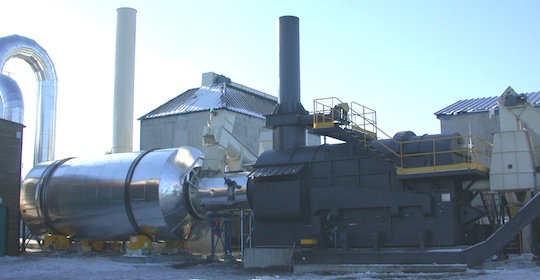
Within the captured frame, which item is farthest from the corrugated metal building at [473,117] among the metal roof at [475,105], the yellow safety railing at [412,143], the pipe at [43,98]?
the pipe at [43,98]

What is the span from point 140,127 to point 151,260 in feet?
64.5

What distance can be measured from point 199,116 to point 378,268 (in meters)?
22.7

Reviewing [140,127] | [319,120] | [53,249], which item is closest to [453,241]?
[319,120]

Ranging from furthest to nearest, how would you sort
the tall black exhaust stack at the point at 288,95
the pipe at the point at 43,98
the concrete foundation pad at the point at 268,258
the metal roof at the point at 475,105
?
the pipe at the point at 43,98 < the metal roof at the point at 475,105 < the tall black exhaust stack at the point at 288,95 < the concrete foundation pad at the point at 268,258

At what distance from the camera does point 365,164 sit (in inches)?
754

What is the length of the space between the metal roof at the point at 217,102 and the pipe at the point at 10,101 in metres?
10.0

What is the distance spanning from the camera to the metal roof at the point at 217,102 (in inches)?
1534

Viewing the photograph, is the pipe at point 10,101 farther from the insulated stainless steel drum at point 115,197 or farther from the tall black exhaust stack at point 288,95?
the tall black exhaust stack at point 288,95

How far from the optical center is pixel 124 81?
1384 inches

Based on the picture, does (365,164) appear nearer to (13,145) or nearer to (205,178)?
(205,178)

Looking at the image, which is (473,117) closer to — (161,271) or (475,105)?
(475,105)

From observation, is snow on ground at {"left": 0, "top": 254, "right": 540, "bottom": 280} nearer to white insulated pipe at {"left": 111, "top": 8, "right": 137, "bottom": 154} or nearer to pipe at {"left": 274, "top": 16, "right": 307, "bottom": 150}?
pipe at {"left": 274, "top": 16, "right": 307, "bottom": 150}

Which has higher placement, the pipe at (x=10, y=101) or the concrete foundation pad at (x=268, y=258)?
the pipe at (x=10, y=101)

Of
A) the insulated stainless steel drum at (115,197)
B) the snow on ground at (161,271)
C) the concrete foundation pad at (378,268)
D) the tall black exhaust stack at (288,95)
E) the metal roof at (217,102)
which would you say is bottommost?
the snow on ground at (161,271)
